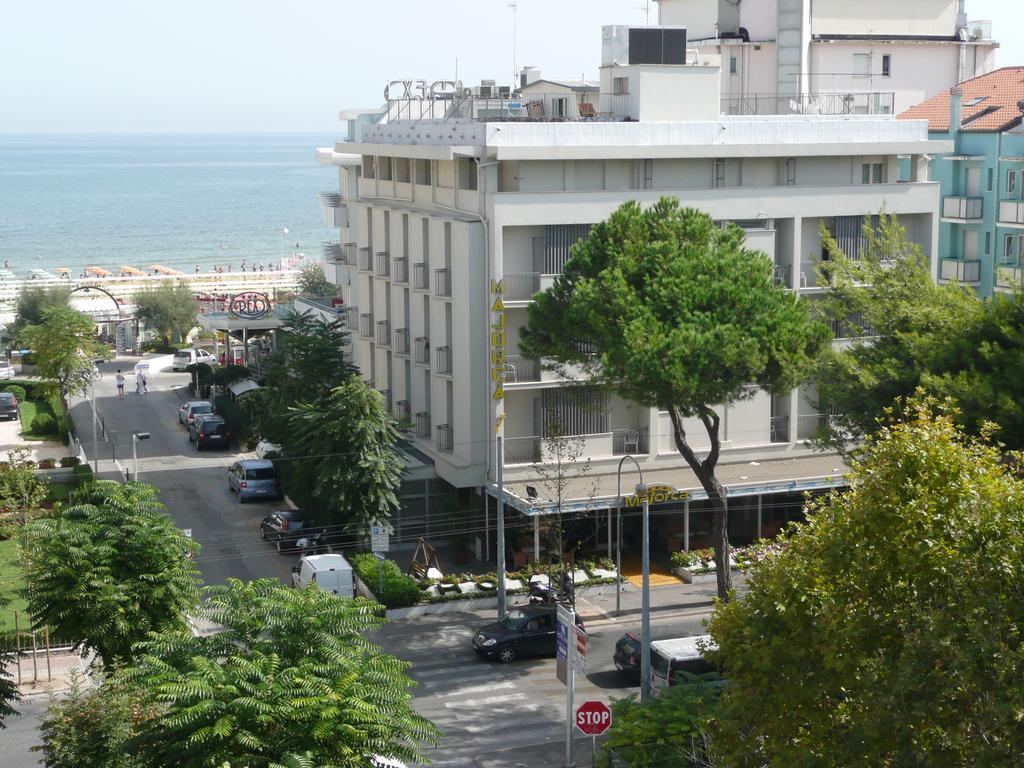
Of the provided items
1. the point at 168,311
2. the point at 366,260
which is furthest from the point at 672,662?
the point at 168,311

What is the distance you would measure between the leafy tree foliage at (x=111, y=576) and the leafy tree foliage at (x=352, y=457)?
12323 mm

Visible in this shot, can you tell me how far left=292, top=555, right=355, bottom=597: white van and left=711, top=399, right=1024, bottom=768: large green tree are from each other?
18.4m

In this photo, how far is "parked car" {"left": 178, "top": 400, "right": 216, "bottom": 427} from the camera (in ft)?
199

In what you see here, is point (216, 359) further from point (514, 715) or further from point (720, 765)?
point (720, 765)

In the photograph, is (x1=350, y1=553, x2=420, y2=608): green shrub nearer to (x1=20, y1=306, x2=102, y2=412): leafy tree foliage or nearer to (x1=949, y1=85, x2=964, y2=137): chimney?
(x1=20, y1=306, x2=102, y2=412): leafy tree foliage

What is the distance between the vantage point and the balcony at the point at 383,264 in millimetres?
49591

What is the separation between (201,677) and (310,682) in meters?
1.45

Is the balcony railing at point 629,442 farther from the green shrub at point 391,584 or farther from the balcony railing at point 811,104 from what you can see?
the balcony railing at point 811,104

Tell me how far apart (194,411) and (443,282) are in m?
21.6

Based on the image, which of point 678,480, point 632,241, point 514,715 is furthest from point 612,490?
point 514,715

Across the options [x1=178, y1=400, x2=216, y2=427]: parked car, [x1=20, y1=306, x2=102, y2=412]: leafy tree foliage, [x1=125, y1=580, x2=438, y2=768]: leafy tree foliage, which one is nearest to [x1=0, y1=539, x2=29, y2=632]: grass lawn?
[x1=125, y1=580, x2=438, y2=768]: leafy tree foliage

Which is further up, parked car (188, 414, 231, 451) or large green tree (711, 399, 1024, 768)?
large green tree (711, 399, 1024, 768)

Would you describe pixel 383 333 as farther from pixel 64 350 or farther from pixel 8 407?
pixel 8 407

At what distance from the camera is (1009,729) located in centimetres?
1488
